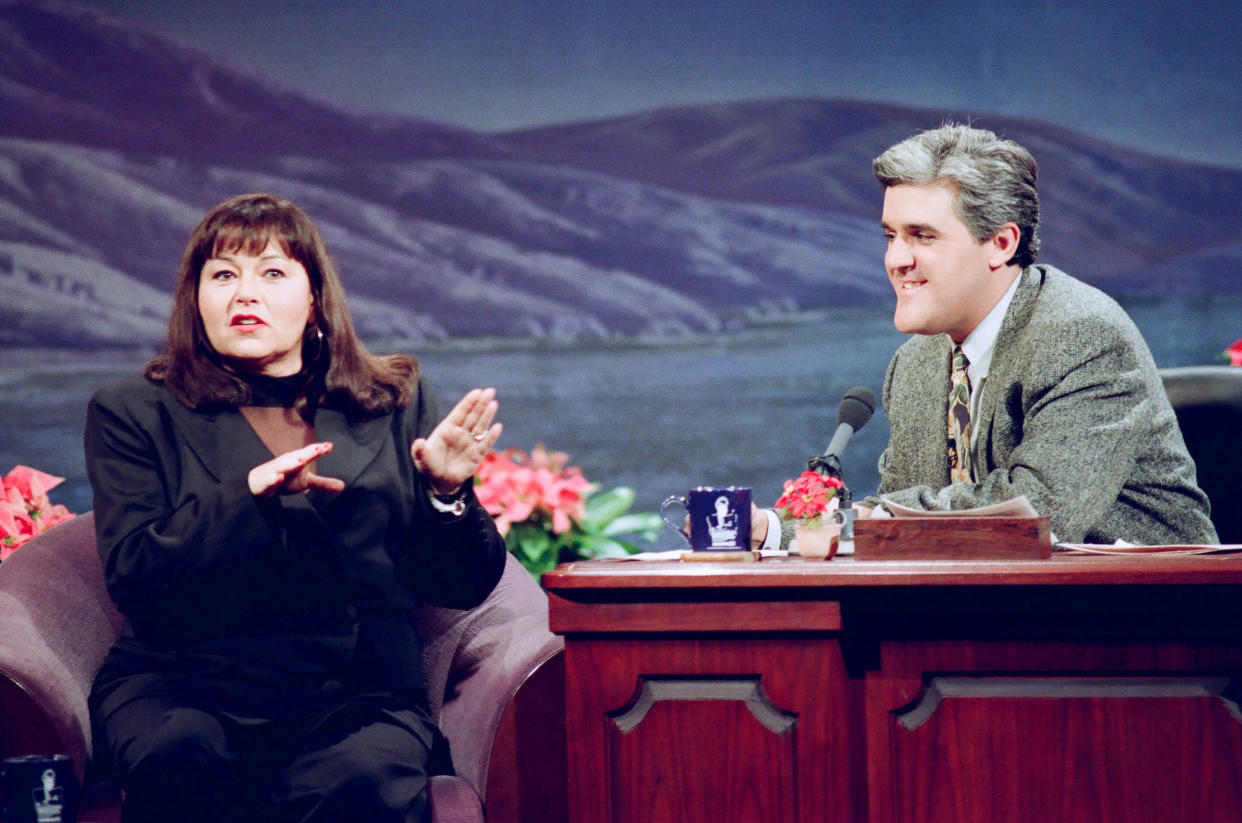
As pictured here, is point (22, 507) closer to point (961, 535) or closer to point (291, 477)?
Result: point (291, 477)

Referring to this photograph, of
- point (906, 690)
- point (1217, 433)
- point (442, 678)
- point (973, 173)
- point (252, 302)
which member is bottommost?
point (442, 678)

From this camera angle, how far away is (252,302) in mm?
2104

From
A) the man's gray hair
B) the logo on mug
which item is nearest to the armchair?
the logo on mug

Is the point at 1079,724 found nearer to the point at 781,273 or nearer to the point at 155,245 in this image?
the point at 781,273

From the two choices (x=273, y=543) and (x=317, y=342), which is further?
(x=317, y=342)

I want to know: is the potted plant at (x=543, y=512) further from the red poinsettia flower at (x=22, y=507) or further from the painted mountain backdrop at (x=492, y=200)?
the painted mountain backdrop at (x=492, y=200)

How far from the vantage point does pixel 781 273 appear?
15.5 feet

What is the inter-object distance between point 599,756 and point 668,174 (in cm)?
338

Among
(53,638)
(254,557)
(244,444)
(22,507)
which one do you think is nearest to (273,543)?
(254,557)

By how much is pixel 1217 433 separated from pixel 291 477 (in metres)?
1.76

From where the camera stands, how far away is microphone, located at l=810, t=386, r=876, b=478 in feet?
6.31

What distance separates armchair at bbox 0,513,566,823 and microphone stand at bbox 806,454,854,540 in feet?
1.68

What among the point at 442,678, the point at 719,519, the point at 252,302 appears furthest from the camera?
the point at 442,678

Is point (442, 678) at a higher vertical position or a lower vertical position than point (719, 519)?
lower
